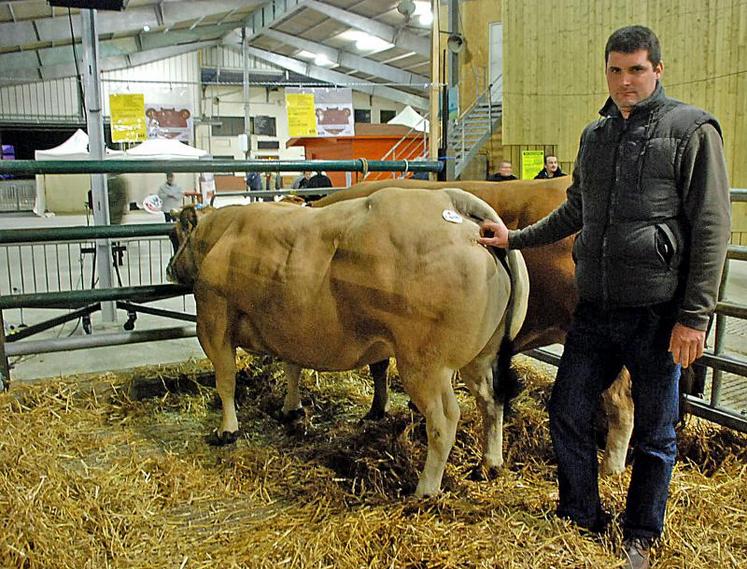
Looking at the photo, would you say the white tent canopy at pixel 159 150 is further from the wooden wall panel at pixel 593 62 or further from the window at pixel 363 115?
the window at pixel 363 115

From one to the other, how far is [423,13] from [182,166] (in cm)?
1849

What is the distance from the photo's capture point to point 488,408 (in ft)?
11.6

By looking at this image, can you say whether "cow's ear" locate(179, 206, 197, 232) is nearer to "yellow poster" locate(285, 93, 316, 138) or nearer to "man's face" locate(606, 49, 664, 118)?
"man's face" locate(606, 49, 664, 118)

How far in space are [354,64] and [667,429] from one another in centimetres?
2841

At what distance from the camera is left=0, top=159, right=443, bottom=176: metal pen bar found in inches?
159

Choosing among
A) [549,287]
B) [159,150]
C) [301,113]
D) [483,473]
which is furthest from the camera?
[159,150]

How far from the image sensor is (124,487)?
3.18 meters

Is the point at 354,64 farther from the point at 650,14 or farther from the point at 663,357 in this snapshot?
the point at 663,357

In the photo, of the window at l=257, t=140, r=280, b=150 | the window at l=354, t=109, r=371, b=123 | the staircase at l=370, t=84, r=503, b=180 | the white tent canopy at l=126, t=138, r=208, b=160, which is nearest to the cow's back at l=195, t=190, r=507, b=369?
the white tent canopy at l=126, t=138, r=208, b=160

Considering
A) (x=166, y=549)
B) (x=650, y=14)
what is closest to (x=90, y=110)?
(x=166, y=549)

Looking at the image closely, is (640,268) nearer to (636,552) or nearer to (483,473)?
(636,552)

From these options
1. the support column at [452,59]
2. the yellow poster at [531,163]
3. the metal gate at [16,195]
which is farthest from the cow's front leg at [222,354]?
the metal gate at [16,195]

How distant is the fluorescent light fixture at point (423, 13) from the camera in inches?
801

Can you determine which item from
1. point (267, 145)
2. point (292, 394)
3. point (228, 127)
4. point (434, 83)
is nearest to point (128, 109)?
point (434, 83)
